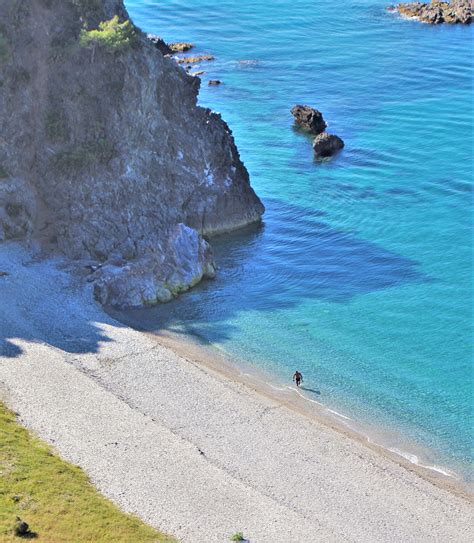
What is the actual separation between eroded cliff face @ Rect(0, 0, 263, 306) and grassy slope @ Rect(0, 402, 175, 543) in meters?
32.4

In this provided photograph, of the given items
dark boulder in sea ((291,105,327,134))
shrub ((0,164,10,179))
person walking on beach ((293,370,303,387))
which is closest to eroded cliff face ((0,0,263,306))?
shrub ((0,164,10,179))

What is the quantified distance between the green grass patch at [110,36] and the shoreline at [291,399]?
26.2 meters

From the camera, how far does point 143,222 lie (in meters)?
90.2

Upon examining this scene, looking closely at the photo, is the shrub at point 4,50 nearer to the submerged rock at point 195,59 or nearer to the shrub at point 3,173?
the shrub at point 3,173

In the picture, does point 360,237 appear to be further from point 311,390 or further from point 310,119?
point 310,119

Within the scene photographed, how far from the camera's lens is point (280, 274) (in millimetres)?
88812

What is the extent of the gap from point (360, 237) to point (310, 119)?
32.1 meters

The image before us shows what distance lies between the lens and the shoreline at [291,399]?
204 feet

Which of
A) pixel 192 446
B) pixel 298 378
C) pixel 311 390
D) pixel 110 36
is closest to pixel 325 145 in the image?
pixel 110 36

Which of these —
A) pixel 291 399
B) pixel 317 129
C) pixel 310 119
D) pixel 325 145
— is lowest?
pixel 291 399

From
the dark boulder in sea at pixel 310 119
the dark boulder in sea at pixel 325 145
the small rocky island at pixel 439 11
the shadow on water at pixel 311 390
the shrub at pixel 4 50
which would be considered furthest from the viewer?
the small rocky island at pixel 439 11

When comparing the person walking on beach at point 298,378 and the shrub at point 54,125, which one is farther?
the shrub at point 54,125

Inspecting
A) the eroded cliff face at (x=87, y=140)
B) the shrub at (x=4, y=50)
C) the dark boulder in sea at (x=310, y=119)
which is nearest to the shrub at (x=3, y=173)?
the eroded cliff face at (x=87, y=140)

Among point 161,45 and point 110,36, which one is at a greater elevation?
point 110,36
